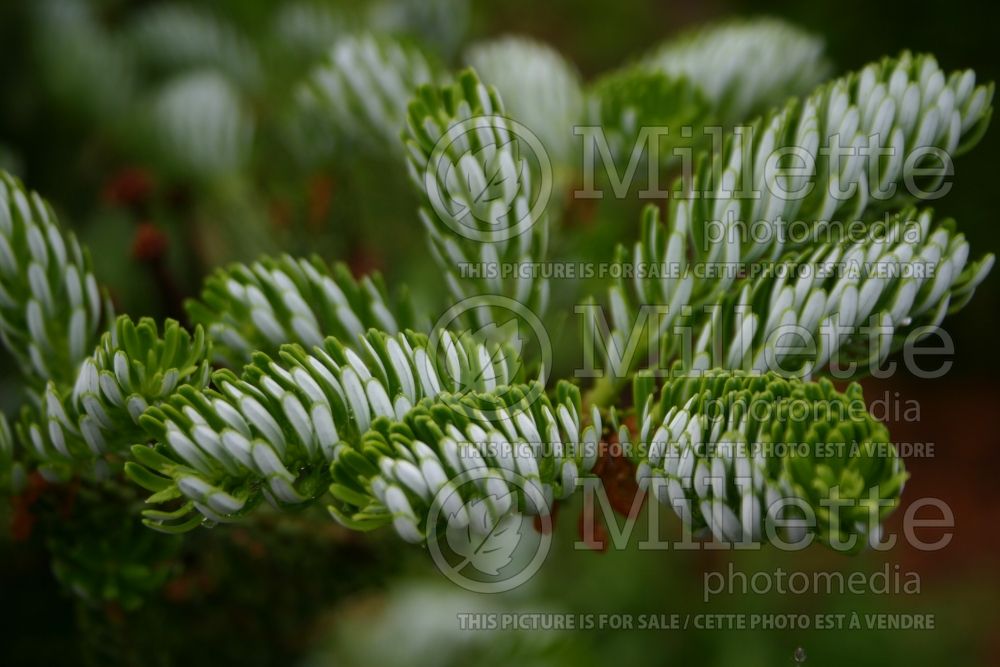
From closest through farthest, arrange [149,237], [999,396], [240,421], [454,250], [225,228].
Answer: [240,421] < [454,250] < [149,237] < [225,228] < [999,396]

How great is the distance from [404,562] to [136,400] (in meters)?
0.35

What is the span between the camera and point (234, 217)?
2.91ft

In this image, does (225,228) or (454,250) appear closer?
(454,250)

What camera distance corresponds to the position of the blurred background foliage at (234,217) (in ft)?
2.19

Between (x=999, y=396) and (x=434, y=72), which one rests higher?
(x=999, y=396)

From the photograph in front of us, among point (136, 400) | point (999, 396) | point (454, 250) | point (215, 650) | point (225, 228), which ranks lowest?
point (215, 650)

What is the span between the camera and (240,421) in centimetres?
40

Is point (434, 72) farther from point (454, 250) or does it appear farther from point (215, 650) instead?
point (215, 650)

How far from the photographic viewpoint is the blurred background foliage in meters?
0.67

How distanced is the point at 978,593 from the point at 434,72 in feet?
6.55

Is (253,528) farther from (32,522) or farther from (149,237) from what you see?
(149,237)

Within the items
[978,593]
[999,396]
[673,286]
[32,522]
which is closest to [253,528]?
[32,522]

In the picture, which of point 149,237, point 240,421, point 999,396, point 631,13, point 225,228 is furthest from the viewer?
point 631,13

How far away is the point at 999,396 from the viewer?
2.39 m
